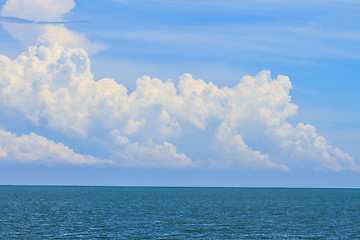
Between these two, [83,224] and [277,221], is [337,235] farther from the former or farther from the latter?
[83,224]

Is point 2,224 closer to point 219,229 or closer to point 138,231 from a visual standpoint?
point 138,231

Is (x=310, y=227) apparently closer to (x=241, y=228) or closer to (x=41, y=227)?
(x=241, y=228)

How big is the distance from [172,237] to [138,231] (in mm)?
7743

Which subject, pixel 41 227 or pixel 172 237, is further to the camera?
pixel 41 227

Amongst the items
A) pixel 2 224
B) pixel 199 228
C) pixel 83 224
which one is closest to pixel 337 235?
pixel 199 228

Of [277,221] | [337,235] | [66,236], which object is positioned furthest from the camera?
[277,221]

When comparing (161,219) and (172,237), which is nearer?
(172,237)

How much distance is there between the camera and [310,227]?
270 ft

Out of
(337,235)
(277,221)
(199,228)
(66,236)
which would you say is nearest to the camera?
(66,236)

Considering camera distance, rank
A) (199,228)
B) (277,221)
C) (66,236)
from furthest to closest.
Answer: (277,221) < (199,228) < (66,236)

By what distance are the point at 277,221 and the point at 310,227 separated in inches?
372

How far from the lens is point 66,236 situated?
66.9m

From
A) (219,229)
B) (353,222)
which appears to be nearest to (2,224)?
(219,229)

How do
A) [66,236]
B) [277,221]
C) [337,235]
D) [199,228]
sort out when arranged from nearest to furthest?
[66,236]
[337,235]
[199,228]
[277,221]
